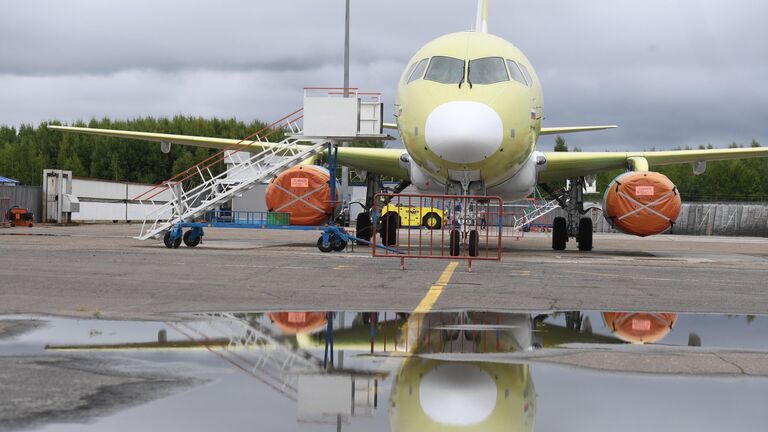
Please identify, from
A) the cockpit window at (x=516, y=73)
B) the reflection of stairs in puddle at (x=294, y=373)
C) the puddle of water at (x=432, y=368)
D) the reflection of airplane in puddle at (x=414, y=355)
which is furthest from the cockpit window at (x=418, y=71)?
the reflection of stairs in puddle at (x=294, y=373)

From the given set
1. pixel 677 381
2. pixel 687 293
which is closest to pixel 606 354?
pixel 677 381

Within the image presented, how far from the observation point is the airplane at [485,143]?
16516 millimetres

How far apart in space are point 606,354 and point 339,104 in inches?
632

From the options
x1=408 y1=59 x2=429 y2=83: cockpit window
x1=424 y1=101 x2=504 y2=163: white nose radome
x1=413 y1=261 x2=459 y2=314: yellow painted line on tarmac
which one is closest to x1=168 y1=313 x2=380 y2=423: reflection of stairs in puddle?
x1=413 y1=261 x2=459 y2=314: yellow painted line on tarmac

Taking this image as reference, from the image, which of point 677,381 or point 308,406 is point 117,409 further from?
point 677,381

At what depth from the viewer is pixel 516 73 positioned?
18.2 meters

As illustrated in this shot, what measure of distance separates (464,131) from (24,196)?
108 feet

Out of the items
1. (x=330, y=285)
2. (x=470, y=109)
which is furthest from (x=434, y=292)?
(x=470, y=109)

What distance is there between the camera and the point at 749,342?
7.25m

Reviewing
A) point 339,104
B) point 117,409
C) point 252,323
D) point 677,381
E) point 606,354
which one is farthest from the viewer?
point 339,104

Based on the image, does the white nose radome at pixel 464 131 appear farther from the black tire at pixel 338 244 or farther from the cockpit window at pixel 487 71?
the black tire at pixel 338 244

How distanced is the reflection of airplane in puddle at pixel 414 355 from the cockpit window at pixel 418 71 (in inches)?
383

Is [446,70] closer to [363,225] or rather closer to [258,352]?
[363,225]

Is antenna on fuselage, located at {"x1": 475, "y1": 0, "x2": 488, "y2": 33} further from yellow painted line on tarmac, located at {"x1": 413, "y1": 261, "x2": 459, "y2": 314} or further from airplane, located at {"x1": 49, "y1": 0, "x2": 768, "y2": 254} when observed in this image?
yellow painted line on tarmac, located at {"x1": 413, "y1": 261, "x2": 459, "y2": 314}
